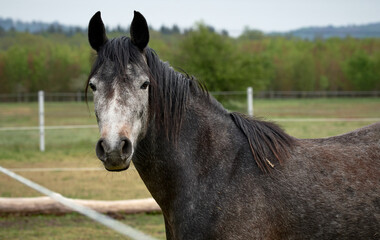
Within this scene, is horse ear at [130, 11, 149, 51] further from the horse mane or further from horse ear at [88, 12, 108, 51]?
the horse mane

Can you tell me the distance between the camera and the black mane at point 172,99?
7.63 feet

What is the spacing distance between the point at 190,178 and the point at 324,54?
74056mm

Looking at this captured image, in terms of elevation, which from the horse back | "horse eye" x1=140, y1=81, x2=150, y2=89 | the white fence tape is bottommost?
the white fence tape

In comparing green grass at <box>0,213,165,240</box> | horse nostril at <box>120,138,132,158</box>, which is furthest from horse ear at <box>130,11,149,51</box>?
green grass at <box>0,213,165,240</box>

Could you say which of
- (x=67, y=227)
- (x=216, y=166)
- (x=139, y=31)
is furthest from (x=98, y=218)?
(x=67, y=227)

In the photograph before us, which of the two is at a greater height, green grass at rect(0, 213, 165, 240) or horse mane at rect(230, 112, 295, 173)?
horse mane at rect(230, 112, 295, 173)

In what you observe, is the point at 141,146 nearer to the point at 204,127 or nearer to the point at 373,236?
the point at 204,127

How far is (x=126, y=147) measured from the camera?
2037 mm

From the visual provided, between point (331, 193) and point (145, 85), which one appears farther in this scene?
point (331, 193)

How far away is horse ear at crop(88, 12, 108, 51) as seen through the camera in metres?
2.36

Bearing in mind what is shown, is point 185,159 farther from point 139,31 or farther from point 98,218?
point 98,218

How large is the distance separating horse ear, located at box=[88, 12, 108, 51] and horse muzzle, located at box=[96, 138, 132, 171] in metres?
0.73

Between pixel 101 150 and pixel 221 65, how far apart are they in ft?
80.4

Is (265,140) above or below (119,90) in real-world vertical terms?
below
